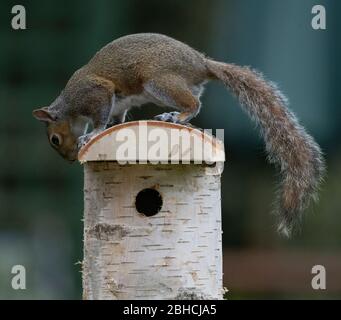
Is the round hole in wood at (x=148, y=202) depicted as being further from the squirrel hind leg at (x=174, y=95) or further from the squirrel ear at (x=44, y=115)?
the squirrel ear at (x=44, y=115)

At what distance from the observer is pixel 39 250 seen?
6000mm

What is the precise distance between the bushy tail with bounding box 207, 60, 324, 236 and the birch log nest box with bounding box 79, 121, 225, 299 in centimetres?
32

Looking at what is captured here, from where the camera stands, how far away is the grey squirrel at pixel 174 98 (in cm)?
316

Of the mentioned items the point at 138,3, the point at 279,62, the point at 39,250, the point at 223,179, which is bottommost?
the point at 39,250

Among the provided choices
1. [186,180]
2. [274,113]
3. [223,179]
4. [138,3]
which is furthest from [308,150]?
[138,3]

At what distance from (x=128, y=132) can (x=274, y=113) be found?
0.71 metres

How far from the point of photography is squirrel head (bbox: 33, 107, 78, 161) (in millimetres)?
3637

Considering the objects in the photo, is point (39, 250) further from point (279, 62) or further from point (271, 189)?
point (279, 62)

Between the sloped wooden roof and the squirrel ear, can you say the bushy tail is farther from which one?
the squirrel ear

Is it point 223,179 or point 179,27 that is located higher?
point 179,27

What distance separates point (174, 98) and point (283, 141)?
0.39 metres

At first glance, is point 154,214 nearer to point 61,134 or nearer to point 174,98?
point 174,98

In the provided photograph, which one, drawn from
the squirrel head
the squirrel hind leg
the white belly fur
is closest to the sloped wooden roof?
the squirrel hind leg

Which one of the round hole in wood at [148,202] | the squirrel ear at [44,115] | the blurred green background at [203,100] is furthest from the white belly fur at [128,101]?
the blurred green background at [203,100]
